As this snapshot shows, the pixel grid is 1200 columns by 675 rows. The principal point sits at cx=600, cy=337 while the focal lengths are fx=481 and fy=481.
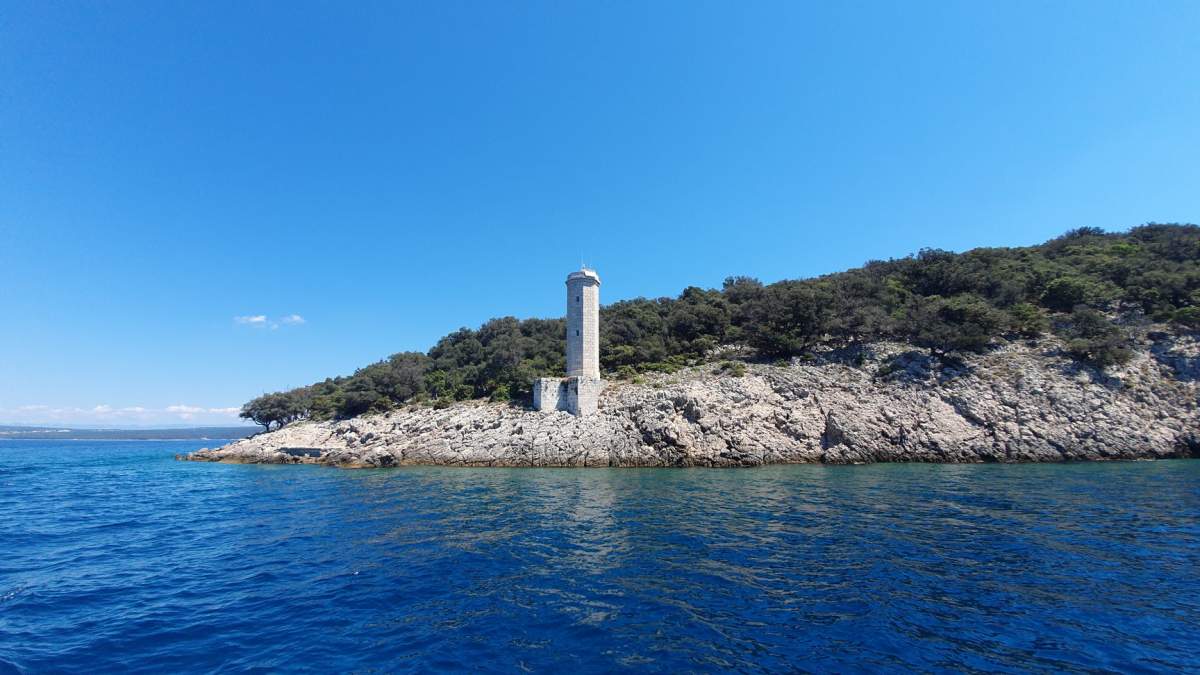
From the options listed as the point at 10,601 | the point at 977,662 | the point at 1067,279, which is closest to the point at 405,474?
the point at 10,601

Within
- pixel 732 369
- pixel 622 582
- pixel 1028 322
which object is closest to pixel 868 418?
pixel 732 369

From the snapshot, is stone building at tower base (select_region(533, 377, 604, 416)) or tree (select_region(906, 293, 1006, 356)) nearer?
tree (select_region(906, 293, 1006, 356))

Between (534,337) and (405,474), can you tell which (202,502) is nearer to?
(405,474)

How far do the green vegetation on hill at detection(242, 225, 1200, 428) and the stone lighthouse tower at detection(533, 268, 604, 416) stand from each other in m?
3.53

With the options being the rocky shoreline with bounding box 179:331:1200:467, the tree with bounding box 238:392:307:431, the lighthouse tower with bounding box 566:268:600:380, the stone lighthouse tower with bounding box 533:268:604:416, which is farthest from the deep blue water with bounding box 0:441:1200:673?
the tree with bounding box 238:392:307:431

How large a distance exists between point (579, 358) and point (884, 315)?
2611 centimetres

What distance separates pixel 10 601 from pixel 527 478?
19.8 metres

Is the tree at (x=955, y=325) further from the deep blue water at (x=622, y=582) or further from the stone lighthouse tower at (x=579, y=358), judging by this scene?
the stone lighthouse tower at (x=579, y=358)

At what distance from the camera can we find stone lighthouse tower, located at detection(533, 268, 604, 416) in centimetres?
3753

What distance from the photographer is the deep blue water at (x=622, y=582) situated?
7531 millimetres

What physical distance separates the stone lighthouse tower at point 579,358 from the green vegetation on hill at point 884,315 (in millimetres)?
3529

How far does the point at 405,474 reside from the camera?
30.9 metres

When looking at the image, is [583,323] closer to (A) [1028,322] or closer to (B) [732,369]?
(B) [732,369]

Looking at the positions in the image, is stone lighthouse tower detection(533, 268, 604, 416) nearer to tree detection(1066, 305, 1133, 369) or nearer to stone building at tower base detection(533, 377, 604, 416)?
stone building at tower base detection(533, 377, 604, 416)
